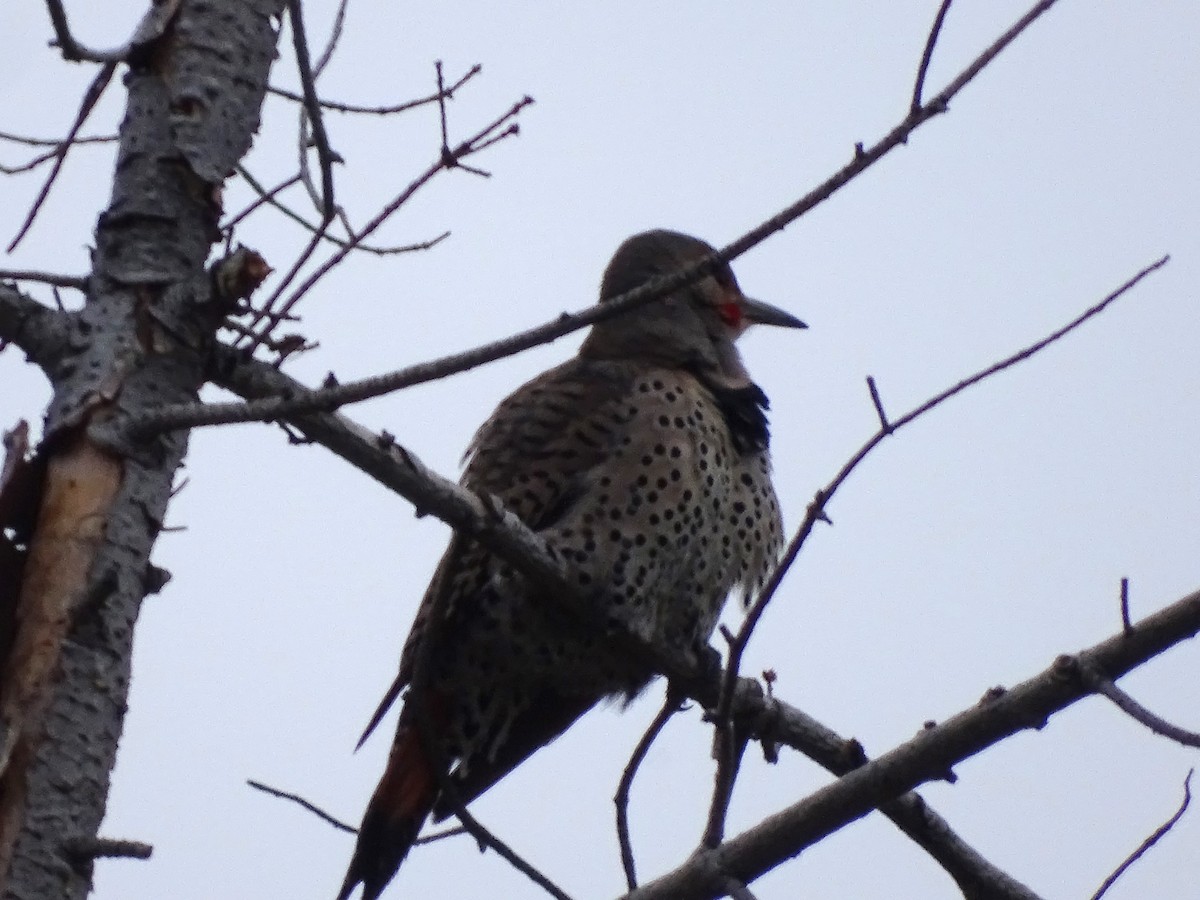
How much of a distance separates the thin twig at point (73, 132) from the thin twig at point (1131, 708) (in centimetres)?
186

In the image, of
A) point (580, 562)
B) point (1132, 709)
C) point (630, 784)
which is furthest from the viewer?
point (580, 562)

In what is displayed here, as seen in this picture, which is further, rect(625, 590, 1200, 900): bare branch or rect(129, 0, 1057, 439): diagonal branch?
rect(625, 590, 1200, 900): bare branch

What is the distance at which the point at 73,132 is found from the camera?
2828mm

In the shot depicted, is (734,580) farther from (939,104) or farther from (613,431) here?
(939,104)

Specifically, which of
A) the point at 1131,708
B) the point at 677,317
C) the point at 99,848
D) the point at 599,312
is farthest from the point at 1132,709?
the point at 677,317

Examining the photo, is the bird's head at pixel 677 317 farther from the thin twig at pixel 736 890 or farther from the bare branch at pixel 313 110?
the thin twig at pixel 736 890

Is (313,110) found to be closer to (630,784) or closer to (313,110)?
(313,110)

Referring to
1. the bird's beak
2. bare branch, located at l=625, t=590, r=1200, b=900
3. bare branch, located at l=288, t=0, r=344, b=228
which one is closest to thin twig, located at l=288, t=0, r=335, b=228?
bare branch, located at l=288, t=0, r=344, b=228

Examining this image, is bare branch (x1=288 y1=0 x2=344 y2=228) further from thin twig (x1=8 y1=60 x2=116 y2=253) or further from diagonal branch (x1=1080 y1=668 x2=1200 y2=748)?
diagonal branch (x1=1080 y1=668 x2=1200 y2=748)

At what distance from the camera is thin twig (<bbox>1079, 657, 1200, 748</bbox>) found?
2.18 m

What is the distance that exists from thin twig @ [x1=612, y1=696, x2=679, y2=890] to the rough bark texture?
84cm

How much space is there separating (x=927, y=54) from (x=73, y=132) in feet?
4.70

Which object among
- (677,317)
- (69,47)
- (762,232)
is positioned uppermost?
(677,317)

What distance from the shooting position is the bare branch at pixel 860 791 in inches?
101
